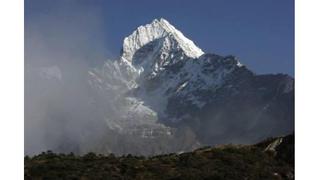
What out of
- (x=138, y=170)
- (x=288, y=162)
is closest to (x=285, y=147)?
(x=288, y=162)

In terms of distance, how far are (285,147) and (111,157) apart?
8.29 m

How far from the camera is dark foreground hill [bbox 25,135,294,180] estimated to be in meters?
32.0

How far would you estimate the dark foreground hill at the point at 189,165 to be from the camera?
3200 cm

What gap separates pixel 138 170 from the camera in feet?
111

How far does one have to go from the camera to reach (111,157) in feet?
122

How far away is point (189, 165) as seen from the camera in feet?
112
